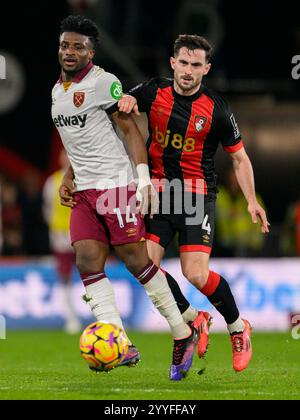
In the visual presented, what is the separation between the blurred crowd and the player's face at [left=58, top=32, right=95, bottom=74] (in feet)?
25.7

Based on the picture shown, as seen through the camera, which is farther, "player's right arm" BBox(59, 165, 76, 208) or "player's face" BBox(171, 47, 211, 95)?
"player's face" BBox(171, 47, 211, 95)

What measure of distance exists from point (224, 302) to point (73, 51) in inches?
89.0

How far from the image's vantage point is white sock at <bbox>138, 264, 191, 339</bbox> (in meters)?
8.49

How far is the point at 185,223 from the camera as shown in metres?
9.05

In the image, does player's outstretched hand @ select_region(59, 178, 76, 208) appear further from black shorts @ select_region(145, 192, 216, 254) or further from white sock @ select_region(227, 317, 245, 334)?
white sock @ select_region(227, 317, 245, 334)

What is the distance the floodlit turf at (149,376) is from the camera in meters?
7.80

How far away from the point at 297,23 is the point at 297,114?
12.6 ft

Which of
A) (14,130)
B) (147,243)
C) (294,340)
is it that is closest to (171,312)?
(147,243)

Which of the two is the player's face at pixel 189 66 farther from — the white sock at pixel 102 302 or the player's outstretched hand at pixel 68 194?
the white sock at pixel 102 302

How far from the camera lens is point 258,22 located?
21938 mm

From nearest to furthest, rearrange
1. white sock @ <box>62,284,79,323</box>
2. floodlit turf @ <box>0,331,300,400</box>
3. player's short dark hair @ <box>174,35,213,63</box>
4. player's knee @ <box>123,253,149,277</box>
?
floodlit turf @ <box>0,331,300,400</box>, player's knee @ <box>123,253,149,277</box>, player's short dark hair @ <box>174,35,213,63</box>, white sock @ <box>62,284,79,323</box>

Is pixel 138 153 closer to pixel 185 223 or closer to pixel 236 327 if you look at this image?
pixel 185 223

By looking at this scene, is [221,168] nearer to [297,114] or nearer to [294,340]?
[297,114]

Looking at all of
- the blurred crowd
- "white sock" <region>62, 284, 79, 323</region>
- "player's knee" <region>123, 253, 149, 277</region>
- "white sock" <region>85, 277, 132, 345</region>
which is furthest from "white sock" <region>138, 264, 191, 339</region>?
the blurred crowd
